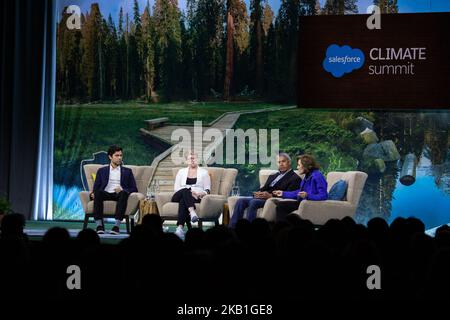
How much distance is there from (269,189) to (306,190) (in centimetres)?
53

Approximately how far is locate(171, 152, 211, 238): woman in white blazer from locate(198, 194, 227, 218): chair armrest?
0.33ft

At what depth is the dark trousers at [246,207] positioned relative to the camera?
8.70 meters

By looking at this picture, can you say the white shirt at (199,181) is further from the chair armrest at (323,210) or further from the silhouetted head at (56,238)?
the silhouetted head at (56,238)

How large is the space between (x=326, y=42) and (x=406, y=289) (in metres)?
6.91

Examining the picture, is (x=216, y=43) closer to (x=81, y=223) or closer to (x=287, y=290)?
(x=81, y=223)

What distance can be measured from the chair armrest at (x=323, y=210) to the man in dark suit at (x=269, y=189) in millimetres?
450

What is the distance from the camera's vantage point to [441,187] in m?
10.1

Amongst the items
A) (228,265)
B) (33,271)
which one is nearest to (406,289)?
(228,265)

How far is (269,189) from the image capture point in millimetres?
8914

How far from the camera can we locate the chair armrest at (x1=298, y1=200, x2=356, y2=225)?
8359mm

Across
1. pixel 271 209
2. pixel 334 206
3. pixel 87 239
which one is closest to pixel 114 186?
pixel 271 209

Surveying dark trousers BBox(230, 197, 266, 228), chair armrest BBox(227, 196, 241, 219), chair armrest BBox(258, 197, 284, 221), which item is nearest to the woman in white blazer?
chair armrest BBox(227, 196, 241, 219)

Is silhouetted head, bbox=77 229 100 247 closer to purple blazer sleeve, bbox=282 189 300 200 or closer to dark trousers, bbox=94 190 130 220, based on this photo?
purple blazer sleeve, bbox=282 189 300 200

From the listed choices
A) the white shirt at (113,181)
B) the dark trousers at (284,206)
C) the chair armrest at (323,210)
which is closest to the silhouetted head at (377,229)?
the chair armrest at (323,210)
